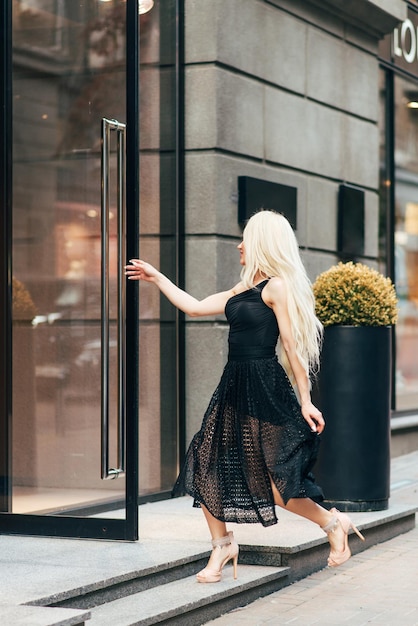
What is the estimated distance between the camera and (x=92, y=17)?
7980 mm

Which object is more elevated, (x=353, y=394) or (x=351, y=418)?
(x=353, y=394)

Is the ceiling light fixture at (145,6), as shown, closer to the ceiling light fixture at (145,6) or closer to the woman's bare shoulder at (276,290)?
the ceiling light fixture at (145,6)

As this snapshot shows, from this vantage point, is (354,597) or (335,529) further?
(354,597)

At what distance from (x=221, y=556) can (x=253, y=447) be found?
1.95ft

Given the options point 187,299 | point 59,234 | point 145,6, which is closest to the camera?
point 187,299

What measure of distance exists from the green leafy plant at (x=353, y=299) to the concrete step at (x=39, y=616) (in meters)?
3.72

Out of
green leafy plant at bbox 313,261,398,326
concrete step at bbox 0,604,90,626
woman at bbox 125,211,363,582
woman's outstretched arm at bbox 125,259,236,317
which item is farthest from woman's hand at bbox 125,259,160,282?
green leafy plant at bbox 313,261,398,326

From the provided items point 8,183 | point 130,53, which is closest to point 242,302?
point 130,53

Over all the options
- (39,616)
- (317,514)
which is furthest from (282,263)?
(39,616)

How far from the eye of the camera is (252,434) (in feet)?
20.1

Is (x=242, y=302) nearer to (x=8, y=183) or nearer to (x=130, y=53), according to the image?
(x=130, y=53)

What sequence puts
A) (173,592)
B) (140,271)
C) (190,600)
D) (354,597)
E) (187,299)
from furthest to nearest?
(354,597)
(140,271)
(187,299)
(173,592)
(190,600)

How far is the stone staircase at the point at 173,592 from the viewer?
16.7ft

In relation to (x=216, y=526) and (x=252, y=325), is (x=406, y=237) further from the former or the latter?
(x=216, y=526)
